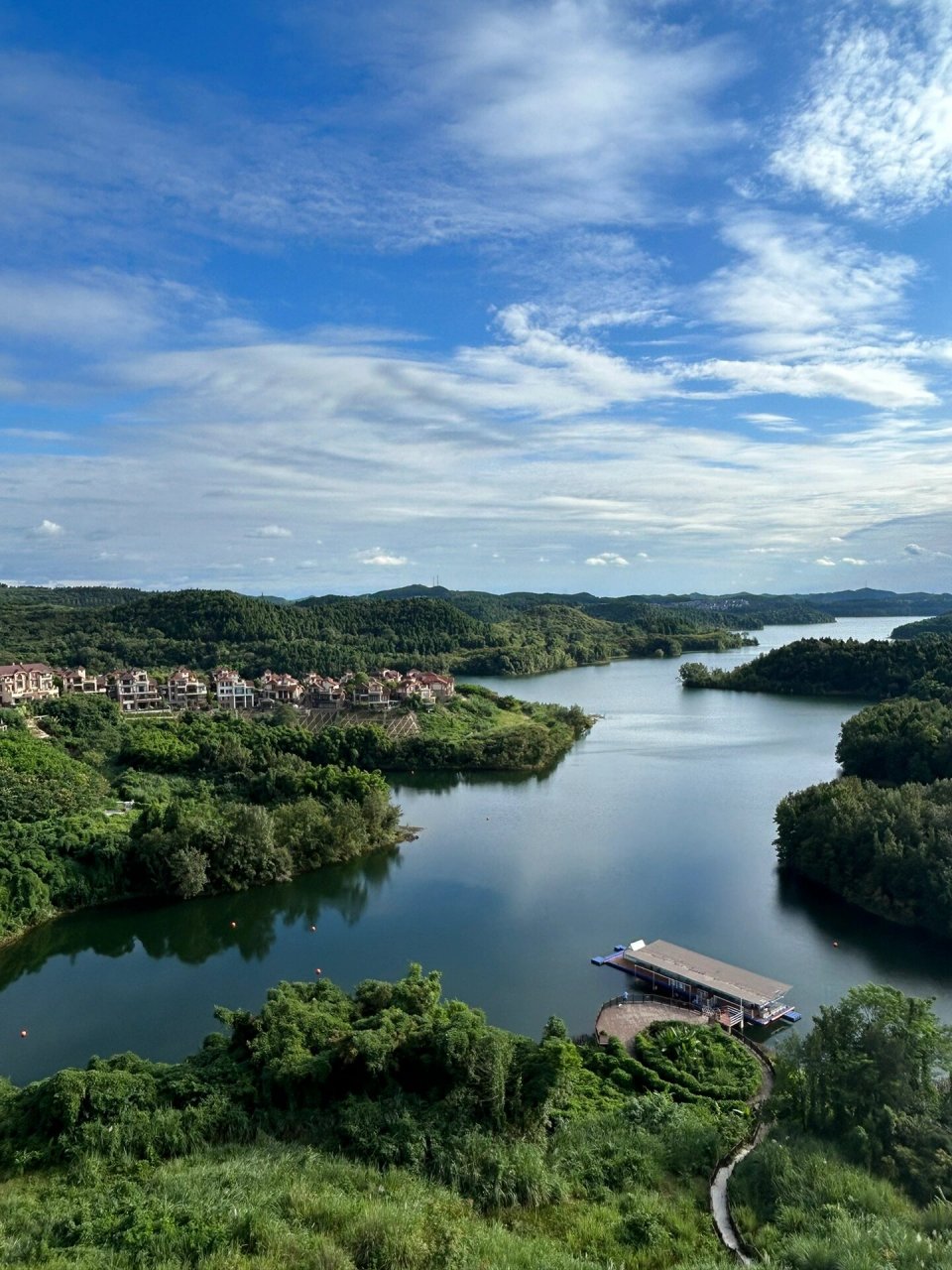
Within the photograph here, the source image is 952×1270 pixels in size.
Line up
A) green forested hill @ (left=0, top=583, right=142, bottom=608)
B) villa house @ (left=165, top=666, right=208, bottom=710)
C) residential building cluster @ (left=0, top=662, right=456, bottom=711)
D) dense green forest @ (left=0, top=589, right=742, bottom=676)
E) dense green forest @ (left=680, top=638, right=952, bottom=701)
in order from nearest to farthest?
residential building cluster @ (left=0, top=662, right=456, bottom=711)
villa house @ (left=165, top=666, right=208, bottom=710)
dense green forest @ (left=680, top=638, right=952, bottom=701)
dense green forest @ (left=0, top=589, right=742, bottom=676)
green forested hill @ (left=0, top=583, right=142, bottom=608)

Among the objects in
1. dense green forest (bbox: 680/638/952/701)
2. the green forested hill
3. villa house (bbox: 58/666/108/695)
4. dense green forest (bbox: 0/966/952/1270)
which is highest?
the green forested hill

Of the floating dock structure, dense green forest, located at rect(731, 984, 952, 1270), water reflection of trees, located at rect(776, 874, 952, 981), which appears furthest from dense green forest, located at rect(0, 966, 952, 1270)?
water reflection of trees, located at rect(776, 874, 952, 981)

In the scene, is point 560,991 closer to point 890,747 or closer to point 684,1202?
point 684,1202

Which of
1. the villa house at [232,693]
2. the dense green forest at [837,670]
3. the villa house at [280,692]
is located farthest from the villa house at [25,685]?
the dense green forest at [837,670]

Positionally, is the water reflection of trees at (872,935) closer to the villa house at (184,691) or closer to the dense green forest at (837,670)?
the villa house at (184,691)

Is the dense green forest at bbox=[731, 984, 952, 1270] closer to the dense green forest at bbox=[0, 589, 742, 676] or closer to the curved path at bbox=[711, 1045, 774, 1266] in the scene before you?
the curved path at bbox=[711, 1045, 774, 1266]
